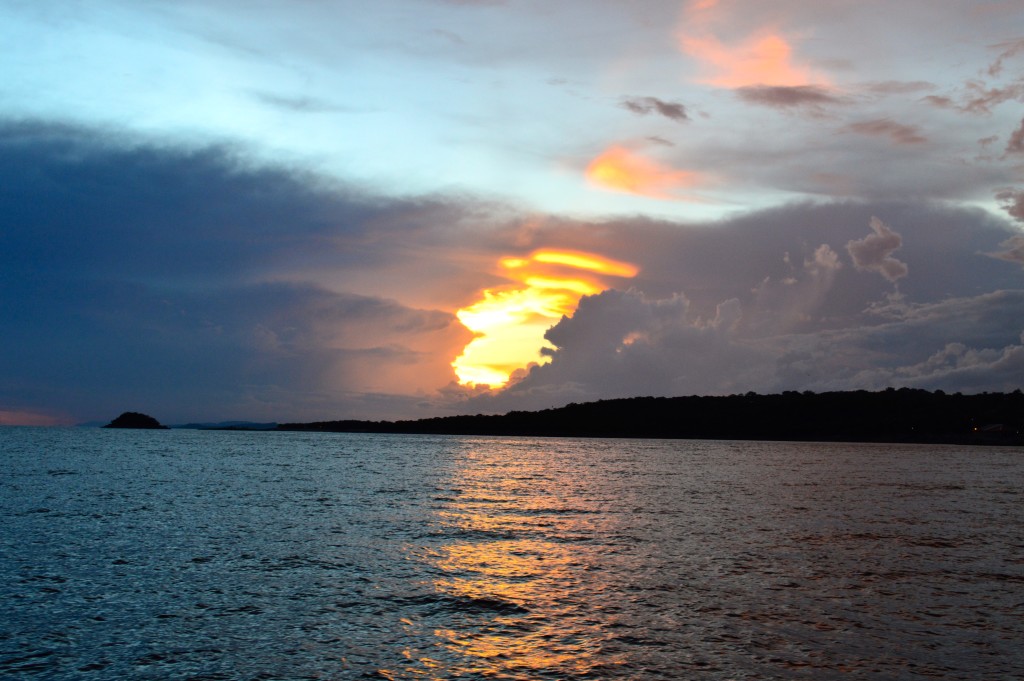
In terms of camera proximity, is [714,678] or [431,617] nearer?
[714,678]

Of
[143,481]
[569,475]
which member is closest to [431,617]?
[143,481]

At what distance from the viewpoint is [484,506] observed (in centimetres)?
5606

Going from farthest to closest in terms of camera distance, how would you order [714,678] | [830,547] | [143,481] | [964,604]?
[143,481]
[830,547]
[964,604]
[714,678]

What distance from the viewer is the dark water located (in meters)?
18.7

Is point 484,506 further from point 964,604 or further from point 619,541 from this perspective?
point 964,604

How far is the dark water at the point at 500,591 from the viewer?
61.5 feet

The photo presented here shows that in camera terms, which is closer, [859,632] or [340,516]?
[859,632]

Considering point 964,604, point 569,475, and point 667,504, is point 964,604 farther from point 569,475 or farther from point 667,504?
point 569,475

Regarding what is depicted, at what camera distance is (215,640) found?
66.5 ft

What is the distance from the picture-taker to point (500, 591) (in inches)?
1041

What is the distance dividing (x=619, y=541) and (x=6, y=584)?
86.6 ft

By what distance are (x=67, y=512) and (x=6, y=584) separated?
23.7 meters

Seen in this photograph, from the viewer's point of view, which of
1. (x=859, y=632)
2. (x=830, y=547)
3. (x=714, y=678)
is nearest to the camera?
(x=714, y=678)

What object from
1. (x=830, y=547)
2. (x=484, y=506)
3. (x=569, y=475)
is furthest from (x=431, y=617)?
(x=569, y=475)
